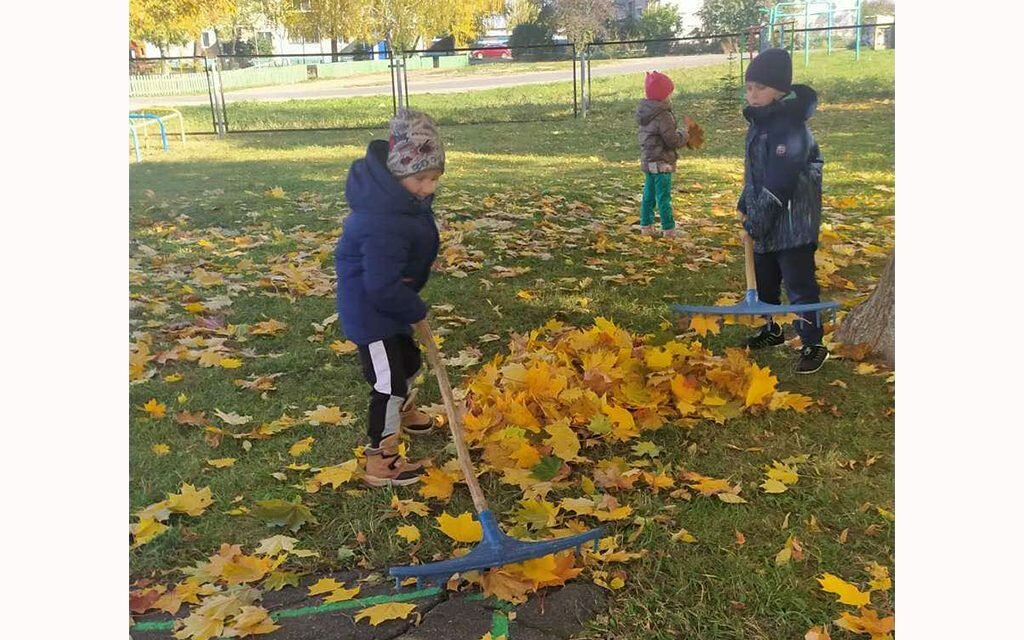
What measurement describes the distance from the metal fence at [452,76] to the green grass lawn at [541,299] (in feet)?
0.08

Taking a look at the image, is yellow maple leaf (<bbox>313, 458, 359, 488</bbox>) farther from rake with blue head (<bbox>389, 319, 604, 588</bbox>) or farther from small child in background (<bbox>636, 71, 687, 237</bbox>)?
small child in background (<bbox>636, 71, 687, 237</bbox>)

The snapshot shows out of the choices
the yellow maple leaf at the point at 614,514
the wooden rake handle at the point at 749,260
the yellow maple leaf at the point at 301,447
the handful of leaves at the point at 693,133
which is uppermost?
Result: the handful of leaves at the point at 693,133

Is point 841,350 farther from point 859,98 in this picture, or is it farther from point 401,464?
point 401,464

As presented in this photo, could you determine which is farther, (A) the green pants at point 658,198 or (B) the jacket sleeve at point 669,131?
(A) the green pants at point 658,198

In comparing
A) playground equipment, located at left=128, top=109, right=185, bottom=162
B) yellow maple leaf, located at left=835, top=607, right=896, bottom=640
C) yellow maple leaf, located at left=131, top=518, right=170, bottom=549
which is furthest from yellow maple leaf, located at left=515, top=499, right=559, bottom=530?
playground equipment, located at left=128, top=109, right=185, bottom=162

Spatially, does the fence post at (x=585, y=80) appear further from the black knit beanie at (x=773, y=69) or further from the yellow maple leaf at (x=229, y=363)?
the yellow maple leaf at (x=229, y=363)

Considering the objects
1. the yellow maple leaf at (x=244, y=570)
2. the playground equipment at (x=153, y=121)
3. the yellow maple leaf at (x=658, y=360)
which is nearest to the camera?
the yellow maple leaf at (x=244, y=570)

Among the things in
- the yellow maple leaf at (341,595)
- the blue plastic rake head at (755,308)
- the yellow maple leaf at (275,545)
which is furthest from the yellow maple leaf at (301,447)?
the blue plastic rake head at (755,308)

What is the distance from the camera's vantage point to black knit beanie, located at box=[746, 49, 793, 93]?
8.29 feet

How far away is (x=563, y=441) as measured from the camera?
7.73ft

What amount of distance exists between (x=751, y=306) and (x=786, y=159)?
0.51 m

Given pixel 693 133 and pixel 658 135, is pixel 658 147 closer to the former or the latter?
pixel 658 135

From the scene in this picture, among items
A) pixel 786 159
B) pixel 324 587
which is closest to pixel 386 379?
pixel 324 587

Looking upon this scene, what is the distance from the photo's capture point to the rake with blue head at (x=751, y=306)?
277cm
